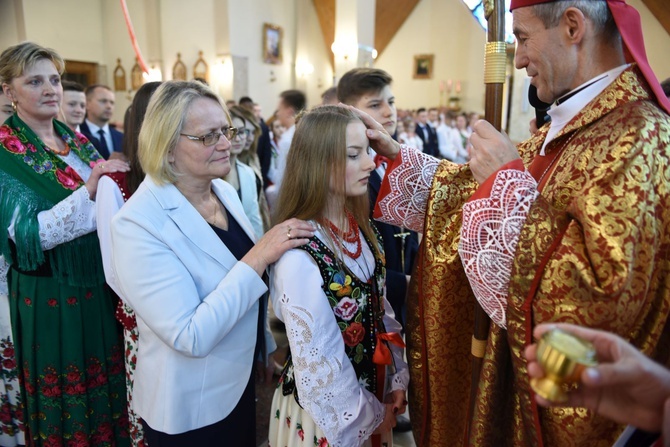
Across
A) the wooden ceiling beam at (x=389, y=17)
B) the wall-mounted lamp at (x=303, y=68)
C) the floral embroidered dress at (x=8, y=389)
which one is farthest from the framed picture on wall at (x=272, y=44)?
the floral embroidered dress at (x=8, y=389)

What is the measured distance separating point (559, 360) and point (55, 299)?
81.1 inches

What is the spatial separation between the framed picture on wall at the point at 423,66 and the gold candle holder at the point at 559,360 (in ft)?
54.9

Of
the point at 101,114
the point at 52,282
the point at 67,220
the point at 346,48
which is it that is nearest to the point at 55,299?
the point at 52,282

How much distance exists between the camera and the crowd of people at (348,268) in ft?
3.39

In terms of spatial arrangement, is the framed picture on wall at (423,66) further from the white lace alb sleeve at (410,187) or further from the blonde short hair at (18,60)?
the white lace alb sleeve at (410,187)

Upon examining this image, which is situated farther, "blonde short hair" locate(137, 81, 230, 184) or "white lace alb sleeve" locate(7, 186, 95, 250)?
"white lace alb sleeve" locate(7, 186, 95, 250)

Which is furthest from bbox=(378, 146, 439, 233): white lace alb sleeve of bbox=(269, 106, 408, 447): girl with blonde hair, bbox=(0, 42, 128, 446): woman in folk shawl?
bbox=(0, 42, 128, 446): woman in folk shawl

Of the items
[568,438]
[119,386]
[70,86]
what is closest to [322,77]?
[70,86]

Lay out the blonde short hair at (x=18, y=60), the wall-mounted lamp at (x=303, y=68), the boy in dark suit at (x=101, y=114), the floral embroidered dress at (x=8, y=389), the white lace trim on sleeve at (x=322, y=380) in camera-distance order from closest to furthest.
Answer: the white lace trim on sleeve at (x=322, y=380) → the blonde short hair at (x=18, y=60) → the floral embroidered dress at (x=8, y=389) → the boy in dark suit at (x=101, y=114) → the wall-mounted lamp at (x=303, y=68)

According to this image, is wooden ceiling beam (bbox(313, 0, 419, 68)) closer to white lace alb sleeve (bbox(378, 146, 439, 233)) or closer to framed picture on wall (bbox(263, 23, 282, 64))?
framed picture on wall (bbox(263, 23, 282, 64))

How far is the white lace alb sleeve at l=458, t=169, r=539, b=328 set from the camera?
3.66 feet

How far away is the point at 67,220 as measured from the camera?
2.01m

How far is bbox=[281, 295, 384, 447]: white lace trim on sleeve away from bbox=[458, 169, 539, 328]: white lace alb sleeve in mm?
451

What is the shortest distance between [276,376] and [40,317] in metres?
1.59
